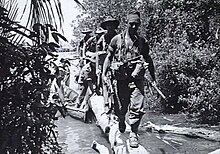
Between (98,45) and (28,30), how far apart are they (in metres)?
7.06

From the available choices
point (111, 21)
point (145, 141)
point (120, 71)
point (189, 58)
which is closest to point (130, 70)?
point (120, 71)

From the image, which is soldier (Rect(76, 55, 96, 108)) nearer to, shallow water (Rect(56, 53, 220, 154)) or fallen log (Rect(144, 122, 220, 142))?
shallow water (Rect(56, 53, 220, 154))

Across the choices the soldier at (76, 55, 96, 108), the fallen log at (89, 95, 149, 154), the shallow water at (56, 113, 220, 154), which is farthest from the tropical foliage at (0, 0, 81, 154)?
the soldier at (76, 55, 96, 108)

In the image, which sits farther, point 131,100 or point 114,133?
point 114,133

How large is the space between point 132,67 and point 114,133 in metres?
1.23

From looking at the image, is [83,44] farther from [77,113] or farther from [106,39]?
[106,39]

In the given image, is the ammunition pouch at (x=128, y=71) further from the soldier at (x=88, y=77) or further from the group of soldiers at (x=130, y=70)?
the soldier at (x=88, y=77)

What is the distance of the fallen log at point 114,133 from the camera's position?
18.7 ft

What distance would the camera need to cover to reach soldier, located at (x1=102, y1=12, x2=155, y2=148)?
582 centimetres

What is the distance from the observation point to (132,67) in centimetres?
598

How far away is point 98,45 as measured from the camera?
31.1 ft

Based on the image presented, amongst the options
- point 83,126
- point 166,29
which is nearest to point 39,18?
point 83,126

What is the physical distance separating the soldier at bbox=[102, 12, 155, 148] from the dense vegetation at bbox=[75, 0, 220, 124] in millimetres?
4699

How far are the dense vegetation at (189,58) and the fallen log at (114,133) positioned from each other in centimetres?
326
